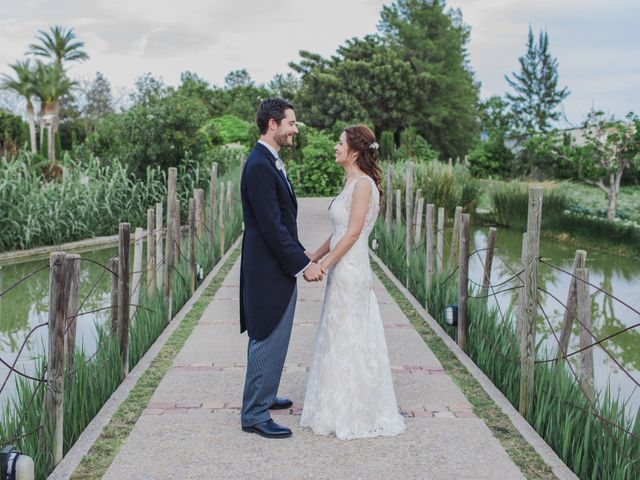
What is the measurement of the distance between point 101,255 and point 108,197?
2218 mm

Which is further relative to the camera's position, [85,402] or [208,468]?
[85,402]

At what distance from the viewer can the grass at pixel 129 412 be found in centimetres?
381

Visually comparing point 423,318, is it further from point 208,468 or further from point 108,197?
point 108,197

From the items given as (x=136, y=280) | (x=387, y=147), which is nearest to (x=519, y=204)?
(x=136, y=280)

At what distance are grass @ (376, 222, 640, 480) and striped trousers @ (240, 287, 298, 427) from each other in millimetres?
1551

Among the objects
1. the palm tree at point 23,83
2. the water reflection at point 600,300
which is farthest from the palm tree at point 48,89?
the water reflection at point 600,300

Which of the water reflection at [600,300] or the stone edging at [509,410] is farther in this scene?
the water reflection at [600,300]

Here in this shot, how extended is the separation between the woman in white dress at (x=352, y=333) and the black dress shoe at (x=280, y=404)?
0.32m

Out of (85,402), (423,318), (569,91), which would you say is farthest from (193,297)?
(569,91)

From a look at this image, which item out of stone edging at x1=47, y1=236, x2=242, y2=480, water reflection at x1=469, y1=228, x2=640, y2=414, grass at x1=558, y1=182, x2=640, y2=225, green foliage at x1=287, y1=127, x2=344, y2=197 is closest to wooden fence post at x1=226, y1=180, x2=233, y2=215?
water reflection at x1=469, y1=228, x2=640, y2=414

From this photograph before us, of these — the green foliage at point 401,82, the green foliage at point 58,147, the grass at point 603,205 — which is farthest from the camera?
the green foliage at point 401,82

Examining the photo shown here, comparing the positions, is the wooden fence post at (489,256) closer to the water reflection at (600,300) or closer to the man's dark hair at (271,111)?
the water reflection at (600,300)

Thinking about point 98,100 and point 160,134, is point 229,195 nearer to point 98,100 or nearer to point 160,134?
point 160,134

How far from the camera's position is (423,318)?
7.47 metres
